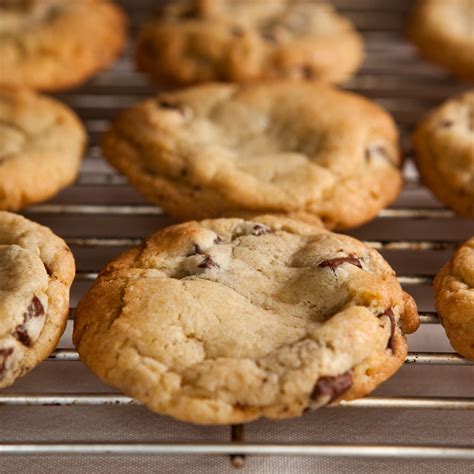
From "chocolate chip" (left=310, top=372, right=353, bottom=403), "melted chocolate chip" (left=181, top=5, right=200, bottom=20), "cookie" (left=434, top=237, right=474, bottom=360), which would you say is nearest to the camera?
"chocolate chip" (left=310, top=372, right=353, bottom=403)

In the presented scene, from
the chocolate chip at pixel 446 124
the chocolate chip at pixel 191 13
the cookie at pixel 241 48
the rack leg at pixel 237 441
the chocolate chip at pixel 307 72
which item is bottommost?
the rack leg at pixel 237 441

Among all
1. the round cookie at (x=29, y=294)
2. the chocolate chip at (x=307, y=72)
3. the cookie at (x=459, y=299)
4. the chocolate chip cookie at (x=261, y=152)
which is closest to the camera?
the round cookie at (x=29, y=294)

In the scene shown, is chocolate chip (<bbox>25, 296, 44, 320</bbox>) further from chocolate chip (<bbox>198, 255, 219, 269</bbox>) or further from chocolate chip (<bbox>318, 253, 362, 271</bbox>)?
chocolate chip (<bbox>318, 253, 362, 271</bbox>)

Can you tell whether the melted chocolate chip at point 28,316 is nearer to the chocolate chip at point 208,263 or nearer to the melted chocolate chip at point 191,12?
the chocolate chip at point 208,263

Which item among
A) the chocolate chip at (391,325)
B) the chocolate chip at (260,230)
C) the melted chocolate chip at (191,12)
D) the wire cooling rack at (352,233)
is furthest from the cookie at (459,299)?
the melted chocolate chip at (191,12)

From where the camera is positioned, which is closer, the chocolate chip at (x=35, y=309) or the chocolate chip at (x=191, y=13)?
the chocolate chip at (x=35, y=309)

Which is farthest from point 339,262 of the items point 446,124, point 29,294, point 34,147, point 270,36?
point 270,36

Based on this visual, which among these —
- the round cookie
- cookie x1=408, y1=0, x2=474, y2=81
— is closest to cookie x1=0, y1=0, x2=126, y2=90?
the round cookie

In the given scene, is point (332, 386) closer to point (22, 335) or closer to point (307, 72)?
point (22, 335)
